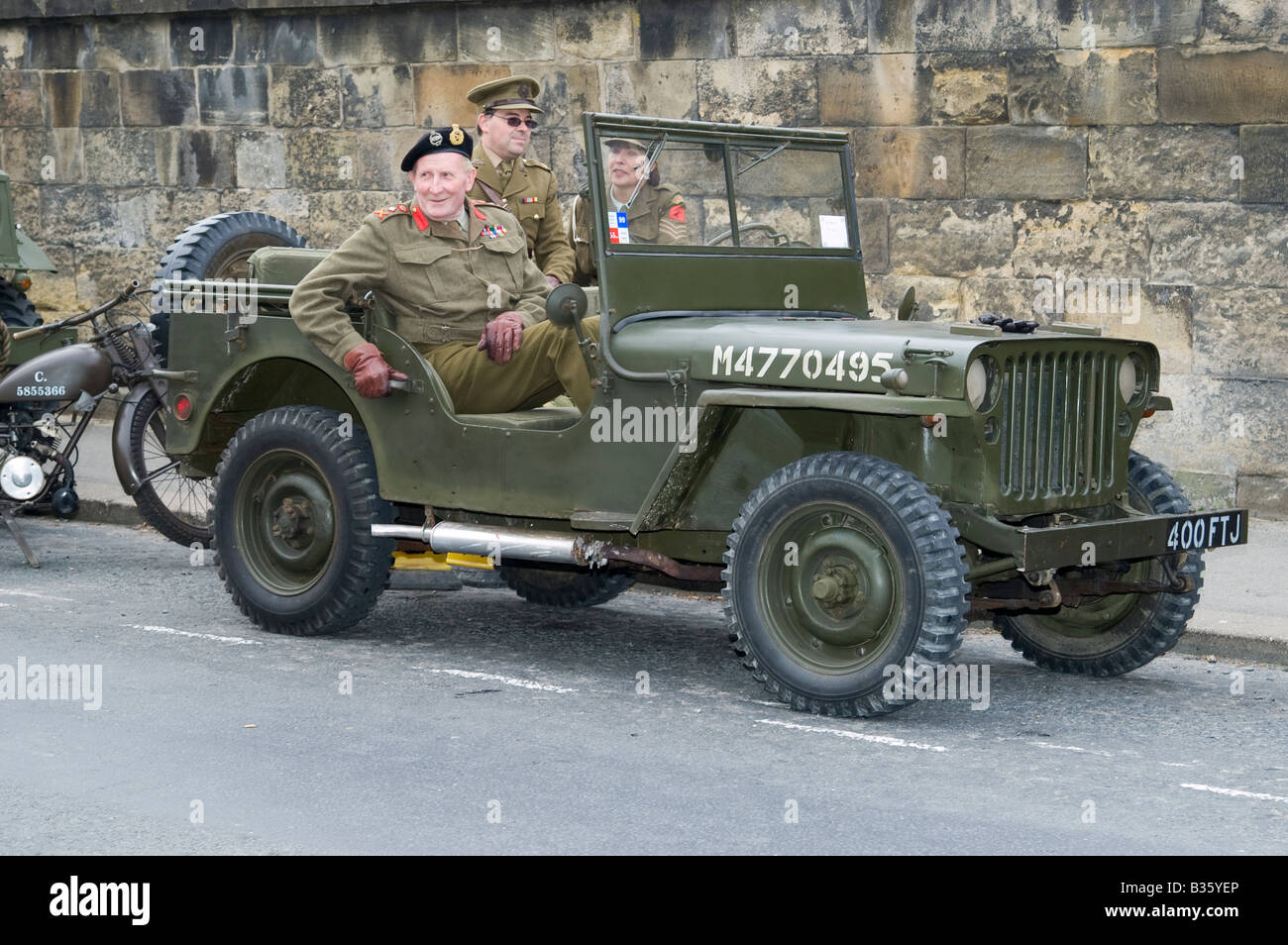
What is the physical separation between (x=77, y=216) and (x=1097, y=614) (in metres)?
10.3

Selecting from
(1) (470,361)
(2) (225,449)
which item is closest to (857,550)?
(1) (470,361)

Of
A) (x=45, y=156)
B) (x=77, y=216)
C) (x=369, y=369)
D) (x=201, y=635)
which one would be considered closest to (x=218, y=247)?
(x=201, y=635)

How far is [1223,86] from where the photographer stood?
34.3 ft

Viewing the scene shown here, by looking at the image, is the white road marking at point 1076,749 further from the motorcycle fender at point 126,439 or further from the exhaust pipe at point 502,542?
the motorcycle fender at point 126,439

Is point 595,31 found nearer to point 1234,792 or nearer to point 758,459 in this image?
point 758,459

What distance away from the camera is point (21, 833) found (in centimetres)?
509

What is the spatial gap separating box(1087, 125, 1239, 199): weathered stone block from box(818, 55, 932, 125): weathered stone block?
1.09m

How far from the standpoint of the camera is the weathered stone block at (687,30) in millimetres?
11891

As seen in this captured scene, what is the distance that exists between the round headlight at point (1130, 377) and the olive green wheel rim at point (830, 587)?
125 cm

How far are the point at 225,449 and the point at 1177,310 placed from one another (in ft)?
17.9

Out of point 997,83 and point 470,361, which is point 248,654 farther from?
point 997,83

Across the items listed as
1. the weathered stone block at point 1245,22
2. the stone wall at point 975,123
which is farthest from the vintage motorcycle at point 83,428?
the weathered stone block at point 1245,22
